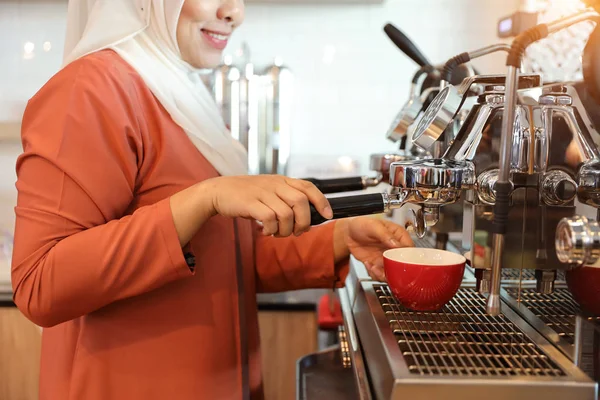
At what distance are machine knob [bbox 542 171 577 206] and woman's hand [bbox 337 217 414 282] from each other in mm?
218

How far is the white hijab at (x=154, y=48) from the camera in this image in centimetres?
77

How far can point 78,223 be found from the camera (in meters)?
0.63

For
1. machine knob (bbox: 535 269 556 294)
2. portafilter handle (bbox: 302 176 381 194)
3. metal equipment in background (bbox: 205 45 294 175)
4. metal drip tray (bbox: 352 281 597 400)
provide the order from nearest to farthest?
metal drip tray (bbox: 352 281 597 400) < machine knob (bbox: 535 269 556 294) < portafilter handle (bbox: 302 176 381 194) < metal equipment in background (bbox: 205 45 294 175)

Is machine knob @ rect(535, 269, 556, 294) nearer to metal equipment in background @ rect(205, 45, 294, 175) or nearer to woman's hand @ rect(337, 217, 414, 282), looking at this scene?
woman's hand @ rect(337, 217, 414, 282)

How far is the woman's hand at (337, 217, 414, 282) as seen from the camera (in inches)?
30.8

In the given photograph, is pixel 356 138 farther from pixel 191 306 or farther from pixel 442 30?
pixel 191 306

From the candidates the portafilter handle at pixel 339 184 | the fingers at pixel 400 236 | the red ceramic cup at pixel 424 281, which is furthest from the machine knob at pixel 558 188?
the portafilter handle at pixel 339 184

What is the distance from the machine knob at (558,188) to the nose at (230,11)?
52 centimetres

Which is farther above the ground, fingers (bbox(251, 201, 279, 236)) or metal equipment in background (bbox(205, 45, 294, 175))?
metal equipment in background (bbox(205, 45, 294, 175))

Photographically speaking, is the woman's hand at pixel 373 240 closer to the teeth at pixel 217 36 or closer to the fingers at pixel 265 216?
the fingers at pixel 265 216

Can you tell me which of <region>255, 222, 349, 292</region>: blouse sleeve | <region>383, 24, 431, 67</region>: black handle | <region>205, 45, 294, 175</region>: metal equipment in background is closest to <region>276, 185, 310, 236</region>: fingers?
<region>255, 222, 349, 292</region>: blouse sleeve

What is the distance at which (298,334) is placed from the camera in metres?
1.34

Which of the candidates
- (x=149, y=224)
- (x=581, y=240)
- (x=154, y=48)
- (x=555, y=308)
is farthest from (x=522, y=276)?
(x=154, y=48)

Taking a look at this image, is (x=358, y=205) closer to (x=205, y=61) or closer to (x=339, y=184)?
(x=339, y=184)
